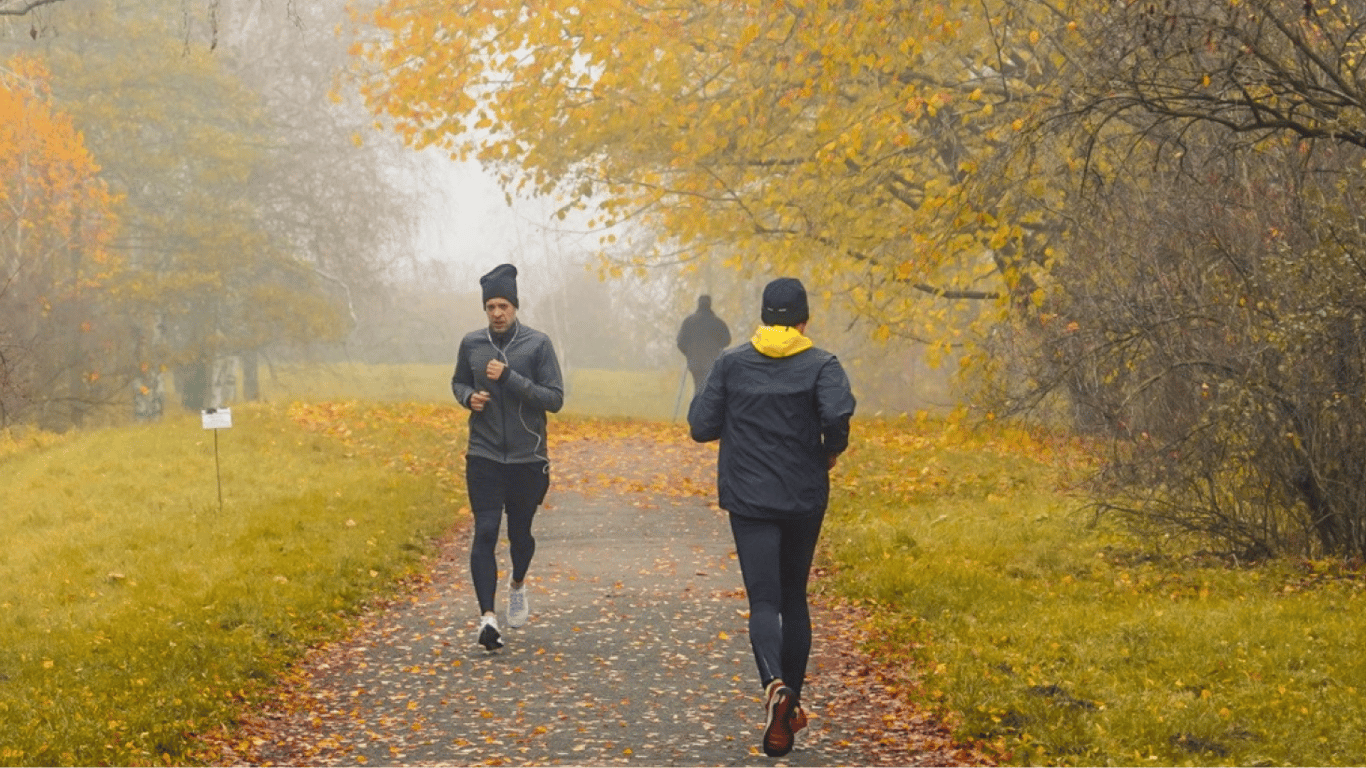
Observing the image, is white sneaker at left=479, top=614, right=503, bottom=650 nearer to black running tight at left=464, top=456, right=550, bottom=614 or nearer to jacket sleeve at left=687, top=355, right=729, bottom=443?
black running tight at left=464, top=456, right=550, bottom=614

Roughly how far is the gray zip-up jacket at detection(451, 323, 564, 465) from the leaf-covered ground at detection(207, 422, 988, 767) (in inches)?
47.6

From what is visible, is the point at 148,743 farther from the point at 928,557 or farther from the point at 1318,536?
the point at 1318,536

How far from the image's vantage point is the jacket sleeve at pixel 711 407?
6988 mm

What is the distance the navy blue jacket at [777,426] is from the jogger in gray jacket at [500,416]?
2348 millimetres

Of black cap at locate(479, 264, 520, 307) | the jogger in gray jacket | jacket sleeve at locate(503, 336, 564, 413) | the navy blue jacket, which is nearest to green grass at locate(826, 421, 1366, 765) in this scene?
the navy blue jacket

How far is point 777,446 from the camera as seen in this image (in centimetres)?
689

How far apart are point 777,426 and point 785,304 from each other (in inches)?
21.4

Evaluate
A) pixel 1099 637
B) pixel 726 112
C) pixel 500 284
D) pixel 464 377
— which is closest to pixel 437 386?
pixel 726 112

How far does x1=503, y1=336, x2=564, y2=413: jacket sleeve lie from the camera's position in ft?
29.8

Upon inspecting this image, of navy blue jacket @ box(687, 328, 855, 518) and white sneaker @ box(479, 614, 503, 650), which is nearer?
navy blue jacket @ box(687, 328, 855, 518)

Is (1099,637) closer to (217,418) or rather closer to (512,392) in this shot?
(512,392)

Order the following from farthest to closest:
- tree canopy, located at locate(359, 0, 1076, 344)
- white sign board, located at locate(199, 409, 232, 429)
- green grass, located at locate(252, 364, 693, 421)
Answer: green grass, located at locate(252, 364, 693, 421) < tree canopy, located at locate(359, 0, 1076, 344) < white sign board, located at locate(199, 409, 232, 429)

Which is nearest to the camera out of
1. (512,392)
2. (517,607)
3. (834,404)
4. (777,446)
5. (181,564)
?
(834,404)

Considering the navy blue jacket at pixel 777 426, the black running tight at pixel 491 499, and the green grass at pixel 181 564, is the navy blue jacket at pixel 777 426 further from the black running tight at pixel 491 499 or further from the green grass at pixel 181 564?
the green grass at pixel 181 564
